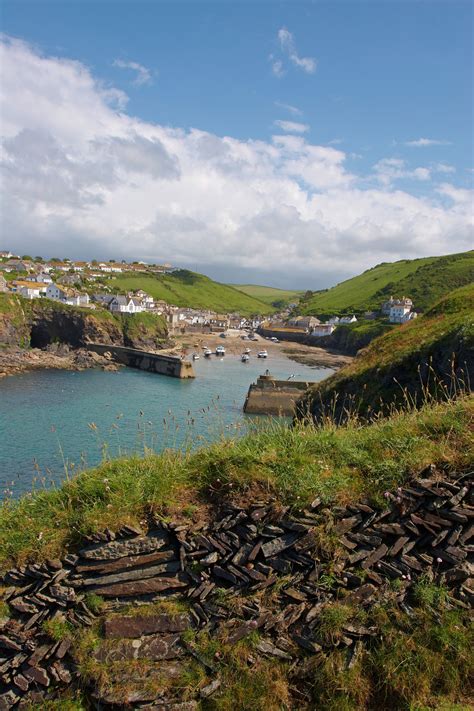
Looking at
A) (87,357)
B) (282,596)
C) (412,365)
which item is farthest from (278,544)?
(87,357)

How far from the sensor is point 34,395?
58938 millimetres

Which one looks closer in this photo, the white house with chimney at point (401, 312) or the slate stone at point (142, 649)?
the slate stone at point (142, 649)

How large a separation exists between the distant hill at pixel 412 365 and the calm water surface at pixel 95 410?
7012 millimetres

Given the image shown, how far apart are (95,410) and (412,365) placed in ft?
135

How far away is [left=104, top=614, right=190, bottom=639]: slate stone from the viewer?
597cm

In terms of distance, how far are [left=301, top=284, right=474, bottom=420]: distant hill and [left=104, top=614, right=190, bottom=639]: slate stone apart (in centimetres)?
1065

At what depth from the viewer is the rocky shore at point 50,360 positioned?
7794cm

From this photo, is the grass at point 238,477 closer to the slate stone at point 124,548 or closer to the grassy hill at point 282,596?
the grassy hill at point 282,596

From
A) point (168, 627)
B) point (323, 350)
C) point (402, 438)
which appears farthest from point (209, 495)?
point (323, 350)

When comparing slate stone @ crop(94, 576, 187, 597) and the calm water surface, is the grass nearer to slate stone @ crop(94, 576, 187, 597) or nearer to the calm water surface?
slate stone @ crop(94, 576, 187, 597)

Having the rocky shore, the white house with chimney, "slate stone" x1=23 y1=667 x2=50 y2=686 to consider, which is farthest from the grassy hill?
the white house with chimney

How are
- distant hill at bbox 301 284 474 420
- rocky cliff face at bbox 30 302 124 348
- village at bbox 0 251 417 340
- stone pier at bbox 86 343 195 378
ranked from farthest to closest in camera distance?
village at bbox 0 251 417 340 < rocky cliff face at bbox 30 302 124 348 < stone pier at bbox 86 343 195 378 < distant hill at bbox 301 284 474 420

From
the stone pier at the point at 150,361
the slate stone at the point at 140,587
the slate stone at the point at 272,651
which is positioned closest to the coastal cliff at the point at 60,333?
the stone pier at the point at 150,361

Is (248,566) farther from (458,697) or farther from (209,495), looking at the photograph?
(458,697)
